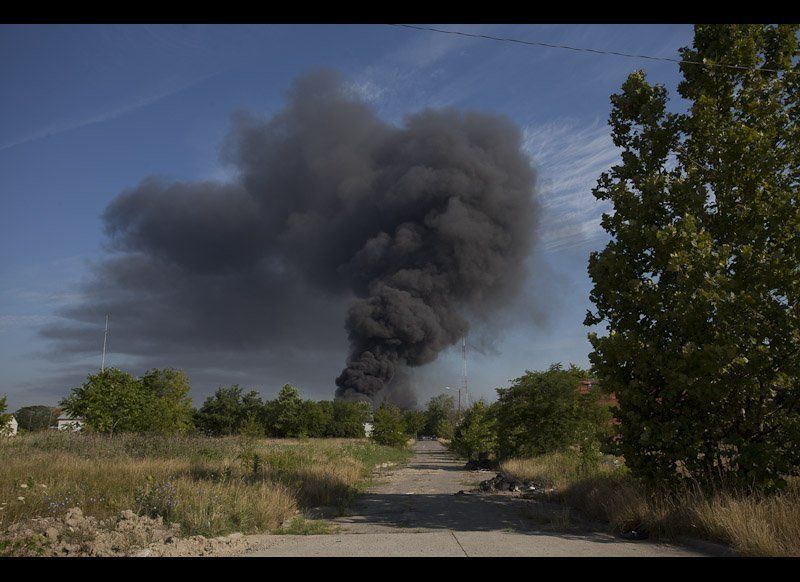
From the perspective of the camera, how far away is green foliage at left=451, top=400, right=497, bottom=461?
34.1m

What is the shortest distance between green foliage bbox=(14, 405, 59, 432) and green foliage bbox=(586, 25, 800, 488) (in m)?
87.2

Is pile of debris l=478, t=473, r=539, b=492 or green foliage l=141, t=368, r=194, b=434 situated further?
green foliage l=141, t=368, r=194, b=434

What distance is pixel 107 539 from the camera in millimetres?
7176

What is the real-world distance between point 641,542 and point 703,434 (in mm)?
2477

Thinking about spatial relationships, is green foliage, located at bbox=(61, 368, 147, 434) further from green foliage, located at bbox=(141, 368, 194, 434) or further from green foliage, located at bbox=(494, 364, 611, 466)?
green foliage, located at bbox=(494, 364, 611, 466)

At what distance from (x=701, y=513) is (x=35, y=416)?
340 ft

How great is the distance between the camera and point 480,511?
41.7ft

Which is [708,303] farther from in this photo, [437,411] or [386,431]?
[437,411]

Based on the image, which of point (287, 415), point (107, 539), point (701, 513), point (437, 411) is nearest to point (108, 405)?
point (107, 539)

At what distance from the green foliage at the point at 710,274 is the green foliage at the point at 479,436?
21.0m

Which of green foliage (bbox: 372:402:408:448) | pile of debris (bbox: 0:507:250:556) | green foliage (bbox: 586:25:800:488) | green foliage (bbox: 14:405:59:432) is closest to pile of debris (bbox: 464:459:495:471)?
green foliage (bbox: 372:402:408:448)
